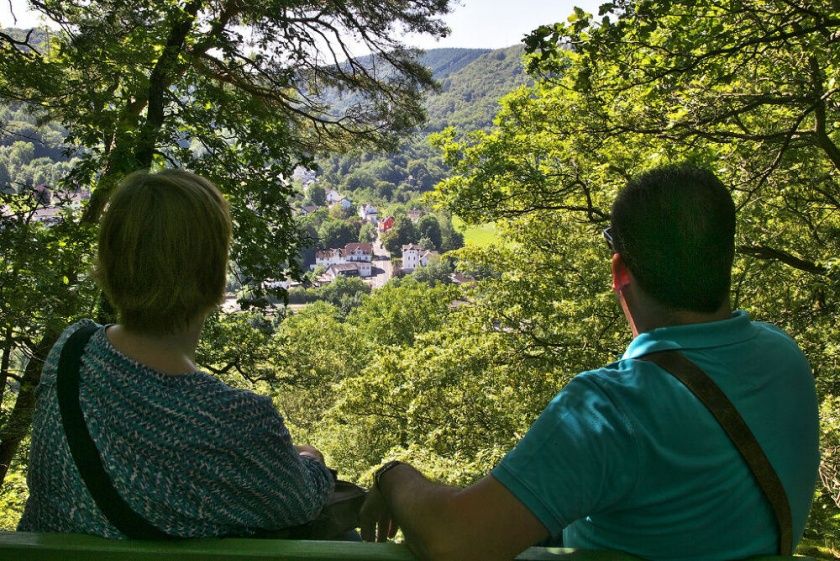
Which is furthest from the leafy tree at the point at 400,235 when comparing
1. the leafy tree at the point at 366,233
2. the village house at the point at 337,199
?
the village house at the point at 337,199

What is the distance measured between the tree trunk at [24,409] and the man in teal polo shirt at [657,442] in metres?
4.89

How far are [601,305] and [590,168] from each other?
2.55 m

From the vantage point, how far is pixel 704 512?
1.21 m

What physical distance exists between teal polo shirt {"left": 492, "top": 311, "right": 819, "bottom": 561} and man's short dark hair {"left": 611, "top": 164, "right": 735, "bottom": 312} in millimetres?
77

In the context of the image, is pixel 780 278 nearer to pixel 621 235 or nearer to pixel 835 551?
pixel 835 551

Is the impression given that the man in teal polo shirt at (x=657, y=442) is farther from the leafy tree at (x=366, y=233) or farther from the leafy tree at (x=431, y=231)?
the leafy tree at (x=366, y=233)

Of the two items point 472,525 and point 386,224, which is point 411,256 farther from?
point 472,525

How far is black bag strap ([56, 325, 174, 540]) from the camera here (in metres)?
1.30

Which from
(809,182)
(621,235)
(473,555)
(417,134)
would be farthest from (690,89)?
(473,555)

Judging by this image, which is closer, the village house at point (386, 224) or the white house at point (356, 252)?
the white house at point (356, 252)

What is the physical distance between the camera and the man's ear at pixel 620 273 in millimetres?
1398

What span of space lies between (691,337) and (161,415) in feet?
3.26

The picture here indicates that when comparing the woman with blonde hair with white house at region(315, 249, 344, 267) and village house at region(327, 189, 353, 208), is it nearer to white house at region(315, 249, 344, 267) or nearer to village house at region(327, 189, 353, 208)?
white house at region(315, 249, 344, 267)

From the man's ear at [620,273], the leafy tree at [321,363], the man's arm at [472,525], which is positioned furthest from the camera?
the leafy tree at [321,363]
